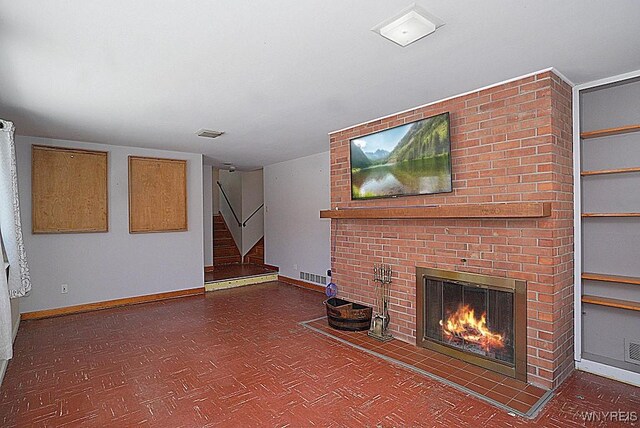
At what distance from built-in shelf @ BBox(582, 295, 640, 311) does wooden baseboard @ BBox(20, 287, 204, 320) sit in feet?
17.9

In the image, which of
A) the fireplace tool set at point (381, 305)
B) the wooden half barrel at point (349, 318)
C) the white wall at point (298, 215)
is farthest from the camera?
the white wall at point (298, 215)

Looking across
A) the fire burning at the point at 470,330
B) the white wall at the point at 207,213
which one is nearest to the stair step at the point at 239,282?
the white wall at the point at 207,213

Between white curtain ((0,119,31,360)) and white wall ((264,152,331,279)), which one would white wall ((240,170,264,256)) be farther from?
white curtain ((0,119,31,360))

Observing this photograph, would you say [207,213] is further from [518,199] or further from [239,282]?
[518,199]

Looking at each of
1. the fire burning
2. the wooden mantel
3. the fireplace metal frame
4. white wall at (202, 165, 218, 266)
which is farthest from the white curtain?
white wall at (202, 165, 218, 266)

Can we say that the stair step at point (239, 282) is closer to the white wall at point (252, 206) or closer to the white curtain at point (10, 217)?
the white wall at point (252, 206)

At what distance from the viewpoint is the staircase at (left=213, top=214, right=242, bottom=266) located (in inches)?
346

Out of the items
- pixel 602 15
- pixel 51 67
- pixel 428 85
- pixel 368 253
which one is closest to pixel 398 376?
pixel 368 253

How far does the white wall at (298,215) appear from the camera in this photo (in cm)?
628

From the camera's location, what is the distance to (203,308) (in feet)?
17.2

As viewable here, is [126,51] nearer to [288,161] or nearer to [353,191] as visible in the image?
[353,191]

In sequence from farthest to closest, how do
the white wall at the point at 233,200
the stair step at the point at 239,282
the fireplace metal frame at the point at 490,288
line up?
the white wall at the point at 233,200
the stair step at the point at 239,282
the fireplace metal frame at the point at 490,288

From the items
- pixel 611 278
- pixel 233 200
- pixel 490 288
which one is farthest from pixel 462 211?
pixel 233 200

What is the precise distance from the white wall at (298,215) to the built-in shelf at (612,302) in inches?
Answer: 148
